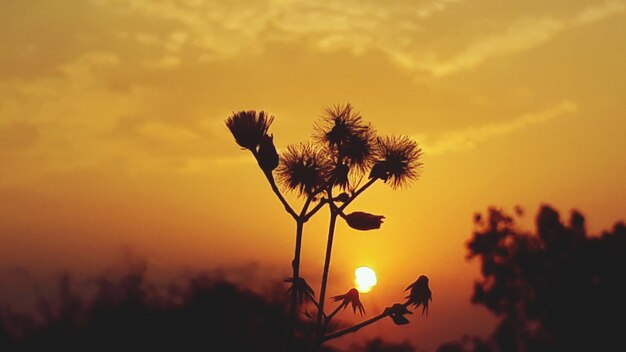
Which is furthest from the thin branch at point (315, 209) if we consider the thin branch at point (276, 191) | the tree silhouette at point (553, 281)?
the tree silhouette at point (553, 281)

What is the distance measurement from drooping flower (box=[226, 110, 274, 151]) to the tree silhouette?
68.4 ft

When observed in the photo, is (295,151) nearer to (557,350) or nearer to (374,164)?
(374,164)

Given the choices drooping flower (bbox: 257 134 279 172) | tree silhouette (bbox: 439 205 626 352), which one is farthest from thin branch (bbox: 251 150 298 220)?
tree silhouette (bbox: 439 205 626 352)

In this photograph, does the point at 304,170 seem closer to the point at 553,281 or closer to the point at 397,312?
the point at 397,312

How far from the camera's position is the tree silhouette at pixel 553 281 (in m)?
30.6

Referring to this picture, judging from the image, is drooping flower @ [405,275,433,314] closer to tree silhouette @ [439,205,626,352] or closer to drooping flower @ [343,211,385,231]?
drooping flower @ [343,211,385,231]

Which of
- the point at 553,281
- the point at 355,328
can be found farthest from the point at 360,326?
the point at 553,281

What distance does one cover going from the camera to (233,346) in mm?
14500

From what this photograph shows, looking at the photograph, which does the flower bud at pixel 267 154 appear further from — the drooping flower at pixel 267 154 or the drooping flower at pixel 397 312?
the drooping flower at pixel 397 312

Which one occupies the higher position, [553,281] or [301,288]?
[553,281]

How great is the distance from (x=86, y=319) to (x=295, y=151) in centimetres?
344

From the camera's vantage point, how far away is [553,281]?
33125 mm

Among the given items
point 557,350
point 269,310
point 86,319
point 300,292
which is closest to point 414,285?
point 300,292

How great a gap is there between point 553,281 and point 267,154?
24.4m
